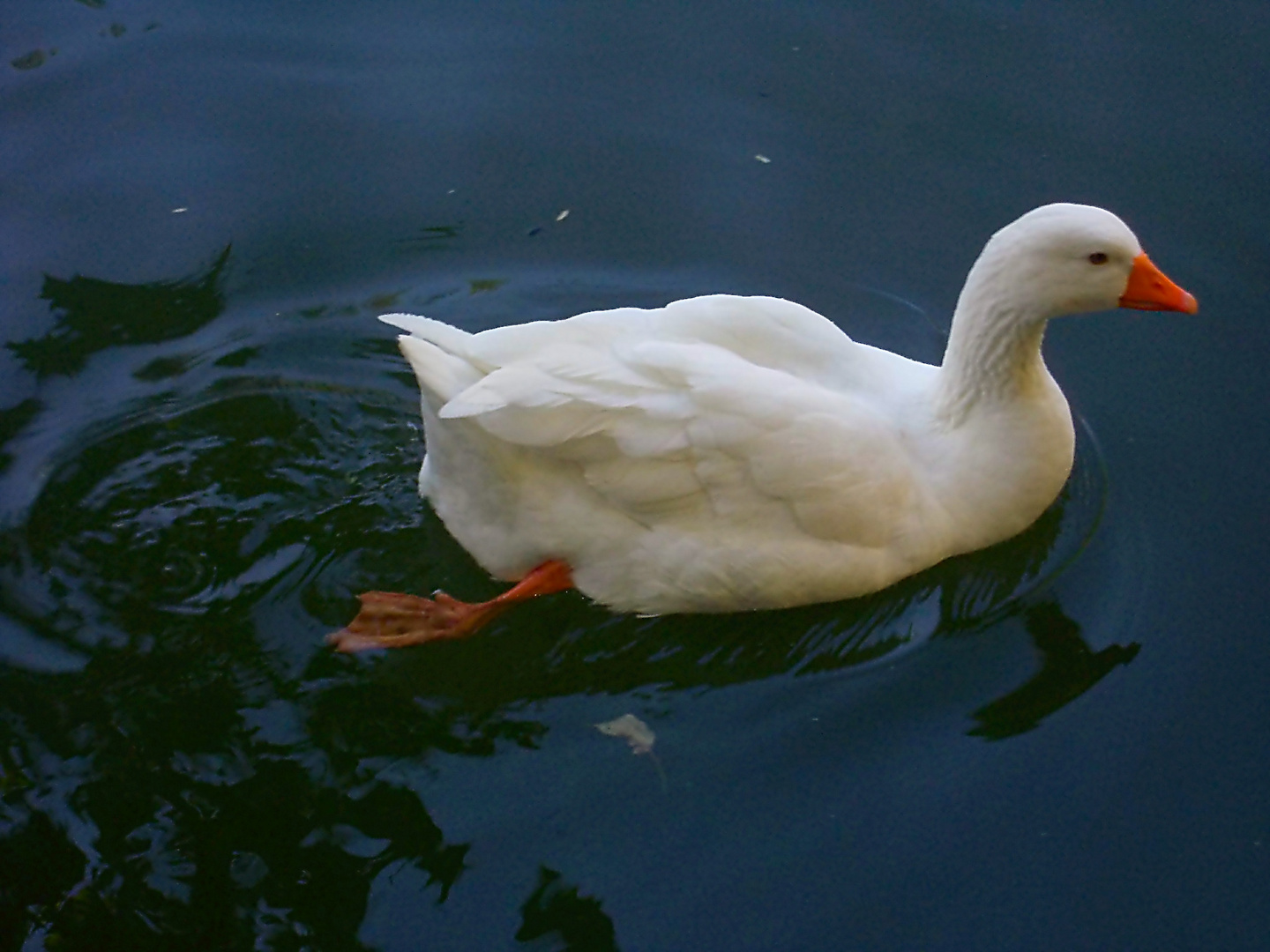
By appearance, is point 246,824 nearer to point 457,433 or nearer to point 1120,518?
point 457,433

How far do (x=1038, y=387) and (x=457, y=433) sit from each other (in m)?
2.09

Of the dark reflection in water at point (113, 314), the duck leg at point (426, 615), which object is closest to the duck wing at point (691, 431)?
the duck leg at point (426, 615)

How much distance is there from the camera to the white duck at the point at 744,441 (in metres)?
4.88

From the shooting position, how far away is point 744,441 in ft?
15.9

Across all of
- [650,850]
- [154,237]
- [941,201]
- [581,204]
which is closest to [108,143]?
[154,237]

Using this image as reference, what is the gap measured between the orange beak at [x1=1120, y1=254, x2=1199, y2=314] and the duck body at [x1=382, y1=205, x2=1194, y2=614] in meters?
0.02

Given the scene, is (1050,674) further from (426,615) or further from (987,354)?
(426,615)

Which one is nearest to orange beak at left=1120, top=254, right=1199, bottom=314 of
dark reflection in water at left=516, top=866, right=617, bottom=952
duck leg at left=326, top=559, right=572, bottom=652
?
duck leg at left=326, top=559, right=572, bottom=652

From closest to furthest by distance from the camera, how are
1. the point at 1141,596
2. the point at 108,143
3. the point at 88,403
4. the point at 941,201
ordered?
the point at 1141,596, the point at 88,403, the point at 941,201, the point at 108,143

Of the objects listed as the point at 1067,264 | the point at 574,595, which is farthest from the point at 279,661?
the point at 1067,264

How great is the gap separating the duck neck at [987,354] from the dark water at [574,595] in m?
0.68

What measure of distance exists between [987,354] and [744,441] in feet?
3.16

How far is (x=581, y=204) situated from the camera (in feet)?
23.7

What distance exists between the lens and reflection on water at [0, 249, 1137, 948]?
4559 millimetres
